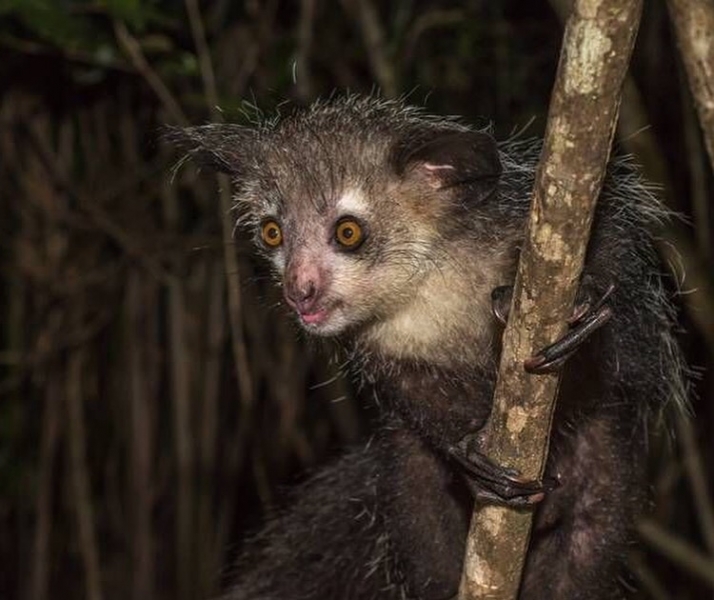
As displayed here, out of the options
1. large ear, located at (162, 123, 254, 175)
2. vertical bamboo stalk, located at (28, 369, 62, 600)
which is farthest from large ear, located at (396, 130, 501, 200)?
vertical bamboo stalk, located at (28, 369, 62, 600)

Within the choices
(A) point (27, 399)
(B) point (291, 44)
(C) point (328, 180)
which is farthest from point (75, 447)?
(C) point (328, 180)

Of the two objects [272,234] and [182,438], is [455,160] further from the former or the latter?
[182,438]

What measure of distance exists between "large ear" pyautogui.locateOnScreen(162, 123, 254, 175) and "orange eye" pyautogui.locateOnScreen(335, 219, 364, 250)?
0.48 m

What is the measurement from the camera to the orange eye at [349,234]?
3580mm

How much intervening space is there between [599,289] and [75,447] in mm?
3801

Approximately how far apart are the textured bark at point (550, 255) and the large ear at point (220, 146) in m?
1.24

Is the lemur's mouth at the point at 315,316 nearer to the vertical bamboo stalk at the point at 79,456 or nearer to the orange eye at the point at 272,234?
the orange eye at the point at 272,234

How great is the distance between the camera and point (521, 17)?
6484 millimetres

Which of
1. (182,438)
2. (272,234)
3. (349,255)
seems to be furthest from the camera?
(182,438)

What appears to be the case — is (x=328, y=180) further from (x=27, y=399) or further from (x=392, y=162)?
(x=27, y=399)

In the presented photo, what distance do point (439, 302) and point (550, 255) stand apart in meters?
0.99

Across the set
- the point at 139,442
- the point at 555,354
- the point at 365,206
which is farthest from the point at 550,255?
the point at 139,442

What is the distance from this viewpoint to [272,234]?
3709 mm

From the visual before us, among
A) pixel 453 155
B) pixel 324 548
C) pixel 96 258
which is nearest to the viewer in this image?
pixel 453 155
